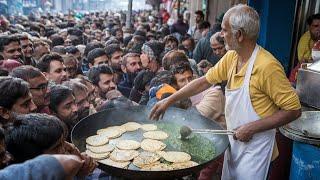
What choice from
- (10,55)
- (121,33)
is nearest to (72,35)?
(121,33)

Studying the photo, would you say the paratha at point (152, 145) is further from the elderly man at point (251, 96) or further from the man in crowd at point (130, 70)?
the man in crowd at point (130, 70)

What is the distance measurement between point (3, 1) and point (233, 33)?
902 inches

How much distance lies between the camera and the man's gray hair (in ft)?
7.89

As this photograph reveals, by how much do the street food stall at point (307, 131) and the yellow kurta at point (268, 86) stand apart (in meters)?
0.74

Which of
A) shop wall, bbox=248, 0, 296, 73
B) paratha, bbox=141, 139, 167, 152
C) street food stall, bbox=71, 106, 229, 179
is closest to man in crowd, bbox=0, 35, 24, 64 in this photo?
street food stall, bbox=71, 106, 229, 179

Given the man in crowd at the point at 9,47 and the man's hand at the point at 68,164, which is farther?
the man in crowd at the point at 9,47

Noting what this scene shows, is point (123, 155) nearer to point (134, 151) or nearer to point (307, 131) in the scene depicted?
point (134, 151)

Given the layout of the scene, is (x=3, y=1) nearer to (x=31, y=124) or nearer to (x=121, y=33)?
(x=121, y=33)

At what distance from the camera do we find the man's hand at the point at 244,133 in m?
2.50

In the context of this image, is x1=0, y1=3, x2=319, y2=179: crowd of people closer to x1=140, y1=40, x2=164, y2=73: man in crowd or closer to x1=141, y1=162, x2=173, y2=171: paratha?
x1=140, y1=40, x2=164, y2=73: man in crowd

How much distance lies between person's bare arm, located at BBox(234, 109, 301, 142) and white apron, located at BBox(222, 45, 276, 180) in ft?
0.36

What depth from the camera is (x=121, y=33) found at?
10625mm

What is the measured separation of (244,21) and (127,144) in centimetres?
145

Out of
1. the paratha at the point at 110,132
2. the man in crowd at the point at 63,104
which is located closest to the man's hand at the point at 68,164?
the paratha at the point at 110,132
